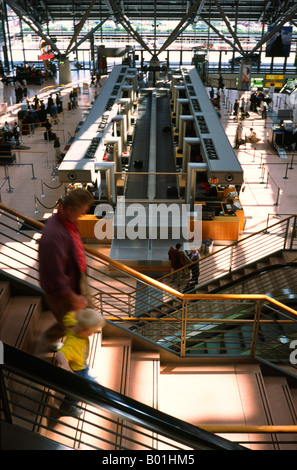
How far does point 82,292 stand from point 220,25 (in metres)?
37.8

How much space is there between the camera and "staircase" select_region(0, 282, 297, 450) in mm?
3719

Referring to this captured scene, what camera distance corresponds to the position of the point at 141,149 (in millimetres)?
17094

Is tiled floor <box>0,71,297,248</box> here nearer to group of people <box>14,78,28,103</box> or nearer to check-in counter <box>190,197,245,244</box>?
check-in counter <box>190,197,245,244</box>

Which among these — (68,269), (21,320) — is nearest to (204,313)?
(21,320)

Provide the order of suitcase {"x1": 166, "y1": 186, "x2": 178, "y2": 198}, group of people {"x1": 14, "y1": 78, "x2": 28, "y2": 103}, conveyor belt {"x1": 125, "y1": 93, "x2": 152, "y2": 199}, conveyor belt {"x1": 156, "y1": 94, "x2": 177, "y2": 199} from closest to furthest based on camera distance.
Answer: suitcase {"x1": 166, "y1": 186, "x2": 178, "y2": 198} < conveyor belt {"x1": 125, "y1": 93, "x2": 152, "y2": 199} < conveyor belt {"x1": 156, "y1": 94, "x2": 177, "y2": 199} < group of people {"x1": 14, "y1": 78, "x2": 28, "y2": 103}

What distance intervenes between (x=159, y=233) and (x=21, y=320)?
25.9ft

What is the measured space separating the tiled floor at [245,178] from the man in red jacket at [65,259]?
9.77m

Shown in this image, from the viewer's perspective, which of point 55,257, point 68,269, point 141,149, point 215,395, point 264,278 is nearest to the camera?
point 55,257

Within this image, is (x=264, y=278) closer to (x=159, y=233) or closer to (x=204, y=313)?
(x=204, y=313)

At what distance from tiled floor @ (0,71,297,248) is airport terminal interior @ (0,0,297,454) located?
89 millimetres

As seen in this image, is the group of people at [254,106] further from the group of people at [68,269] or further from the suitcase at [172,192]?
the group of people at [68,269]

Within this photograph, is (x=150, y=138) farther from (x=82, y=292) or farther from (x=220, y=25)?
(x=220, y=25)

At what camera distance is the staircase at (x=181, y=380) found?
12.2 ft

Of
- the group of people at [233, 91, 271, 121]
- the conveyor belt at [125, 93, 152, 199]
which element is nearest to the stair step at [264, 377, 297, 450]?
the conveyor belt at [125, 93, 152, 199]
